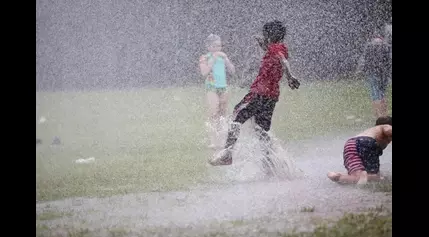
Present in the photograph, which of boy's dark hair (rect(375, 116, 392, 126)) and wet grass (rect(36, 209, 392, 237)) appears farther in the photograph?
boy's dark hair (rect(375, 116, 392, 126))

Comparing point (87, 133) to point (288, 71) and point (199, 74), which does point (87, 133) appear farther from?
point (288, 71)

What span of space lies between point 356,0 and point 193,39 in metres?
0.99

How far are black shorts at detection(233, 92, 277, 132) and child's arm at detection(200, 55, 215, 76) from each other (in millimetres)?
269

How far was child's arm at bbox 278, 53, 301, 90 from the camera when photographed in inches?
150

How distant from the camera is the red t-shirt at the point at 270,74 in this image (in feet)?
12.5

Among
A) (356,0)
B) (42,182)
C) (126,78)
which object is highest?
(356,0)

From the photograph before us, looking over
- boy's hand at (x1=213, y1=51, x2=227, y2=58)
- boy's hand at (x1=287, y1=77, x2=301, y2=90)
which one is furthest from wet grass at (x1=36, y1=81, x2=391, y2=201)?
boy's hand at (x1=213, y1=51, x2=227, y2=58)

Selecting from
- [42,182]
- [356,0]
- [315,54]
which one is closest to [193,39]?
[315,54]

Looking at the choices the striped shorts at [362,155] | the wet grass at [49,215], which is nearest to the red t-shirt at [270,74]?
the striped shorts at [362,155]

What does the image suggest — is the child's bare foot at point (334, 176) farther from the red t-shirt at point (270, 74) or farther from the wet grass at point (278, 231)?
the red t-shirt at point (270, 74)

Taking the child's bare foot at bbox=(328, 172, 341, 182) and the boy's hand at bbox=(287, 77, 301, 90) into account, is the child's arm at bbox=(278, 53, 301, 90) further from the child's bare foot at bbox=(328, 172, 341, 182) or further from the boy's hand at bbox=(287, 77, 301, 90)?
the child's bare foot at bbox=(328, 172, 341, 182)
